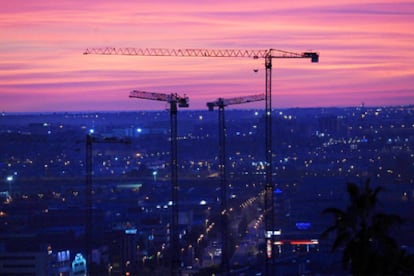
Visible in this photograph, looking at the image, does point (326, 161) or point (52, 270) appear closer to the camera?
point (52, 270)

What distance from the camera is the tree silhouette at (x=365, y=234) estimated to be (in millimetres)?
15742

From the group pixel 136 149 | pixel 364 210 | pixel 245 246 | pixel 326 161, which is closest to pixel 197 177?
pixel 326 161

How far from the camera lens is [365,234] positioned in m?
15.7

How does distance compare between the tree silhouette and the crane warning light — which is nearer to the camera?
the tree silhouette

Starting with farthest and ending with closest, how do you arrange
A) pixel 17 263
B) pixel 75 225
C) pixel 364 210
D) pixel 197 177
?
pixel 197 177
pixel 75 225
pixel 17 263
pixel 364 210

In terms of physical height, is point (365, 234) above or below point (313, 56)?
below

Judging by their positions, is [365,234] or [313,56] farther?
[313,56]

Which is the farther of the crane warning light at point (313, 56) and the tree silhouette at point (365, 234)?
the crane warning light at point (313, 56)

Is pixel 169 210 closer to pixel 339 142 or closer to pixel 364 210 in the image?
pixel 339 142

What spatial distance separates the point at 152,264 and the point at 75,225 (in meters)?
10.0

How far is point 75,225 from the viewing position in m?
53.6

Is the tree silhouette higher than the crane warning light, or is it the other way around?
the crane warning light

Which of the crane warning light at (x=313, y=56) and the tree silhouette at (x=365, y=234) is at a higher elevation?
the crane warning light at (x=313, y=56)

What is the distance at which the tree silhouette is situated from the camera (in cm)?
1574
